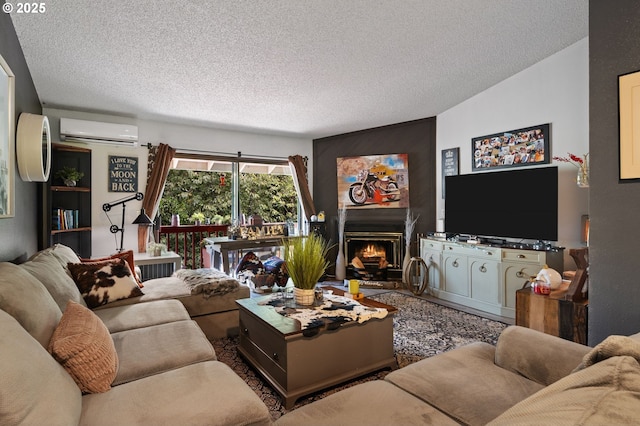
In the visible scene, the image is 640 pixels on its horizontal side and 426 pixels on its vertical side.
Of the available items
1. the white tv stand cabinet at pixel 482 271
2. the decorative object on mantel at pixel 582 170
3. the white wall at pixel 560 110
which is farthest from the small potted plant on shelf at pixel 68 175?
the decorative object on mantel at pixel 582 170

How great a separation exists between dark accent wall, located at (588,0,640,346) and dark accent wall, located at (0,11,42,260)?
3.59 m

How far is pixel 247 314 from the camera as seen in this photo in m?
2.46

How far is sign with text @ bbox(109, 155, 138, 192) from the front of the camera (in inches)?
175

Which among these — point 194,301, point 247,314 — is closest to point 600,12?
point 247,314

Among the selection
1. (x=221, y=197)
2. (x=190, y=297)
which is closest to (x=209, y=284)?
(x=190, y=297)

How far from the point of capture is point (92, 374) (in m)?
1.35

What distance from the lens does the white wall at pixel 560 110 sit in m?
3.31

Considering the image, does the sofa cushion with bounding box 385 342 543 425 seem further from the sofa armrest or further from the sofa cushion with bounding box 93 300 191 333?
the sofa cushion with bounding box 93 300 191 333

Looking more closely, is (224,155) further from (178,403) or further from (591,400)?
(591,400)

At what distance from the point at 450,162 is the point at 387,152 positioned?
42.9 inches

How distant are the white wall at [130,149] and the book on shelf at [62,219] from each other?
0.48 meters

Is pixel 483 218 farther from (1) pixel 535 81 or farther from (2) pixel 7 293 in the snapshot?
(2) pixel 7 293

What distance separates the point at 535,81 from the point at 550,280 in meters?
2.36

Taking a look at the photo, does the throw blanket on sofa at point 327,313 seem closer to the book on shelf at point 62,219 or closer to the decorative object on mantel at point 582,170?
the decorative object on mantel at point 582,170
